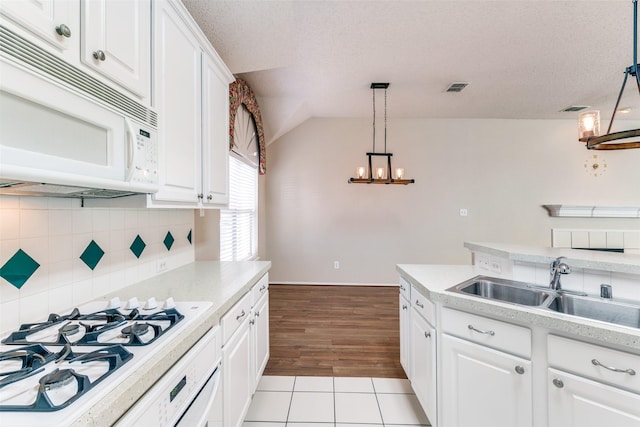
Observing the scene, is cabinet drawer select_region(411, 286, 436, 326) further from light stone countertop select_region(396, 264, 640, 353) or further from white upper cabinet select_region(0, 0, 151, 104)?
white upper cabinet select_region(0, 0, 151, 104)

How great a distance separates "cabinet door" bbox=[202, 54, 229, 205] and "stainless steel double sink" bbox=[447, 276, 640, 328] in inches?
62.3

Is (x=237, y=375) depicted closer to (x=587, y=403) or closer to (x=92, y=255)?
(x=92, y=255)

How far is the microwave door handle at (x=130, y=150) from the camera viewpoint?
101 centimetres

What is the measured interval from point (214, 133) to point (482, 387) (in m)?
2.08

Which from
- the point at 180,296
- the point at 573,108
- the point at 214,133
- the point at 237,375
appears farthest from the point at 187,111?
the point at 573,108

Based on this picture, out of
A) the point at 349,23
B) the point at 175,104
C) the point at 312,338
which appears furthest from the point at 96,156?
the point at 312,338

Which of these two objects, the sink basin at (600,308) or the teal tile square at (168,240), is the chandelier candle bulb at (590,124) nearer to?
the sink basin at (600,308)

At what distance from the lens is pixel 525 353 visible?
1223mm

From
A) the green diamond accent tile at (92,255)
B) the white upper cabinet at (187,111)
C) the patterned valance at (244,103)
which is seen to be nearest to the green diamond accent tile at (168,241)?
the white upper cabinet at (187,111)

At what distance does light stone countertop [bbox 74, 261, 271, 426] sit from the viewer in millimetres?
651

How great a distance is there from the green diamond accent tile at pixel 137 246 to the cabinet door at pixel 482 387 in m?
1.79

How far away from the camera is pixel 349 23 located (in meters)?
2.20

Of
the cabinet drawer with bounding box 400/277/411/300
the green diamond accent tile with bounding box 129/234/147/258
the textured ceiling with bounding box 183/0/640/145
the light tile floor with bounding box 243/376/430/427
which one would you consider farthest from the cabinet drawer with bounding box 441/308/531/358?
the textured ceiling with bounding box 183/0/640/145

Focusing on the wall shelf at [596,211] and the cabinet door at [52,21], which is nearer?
the cabinet door at [52,21]
